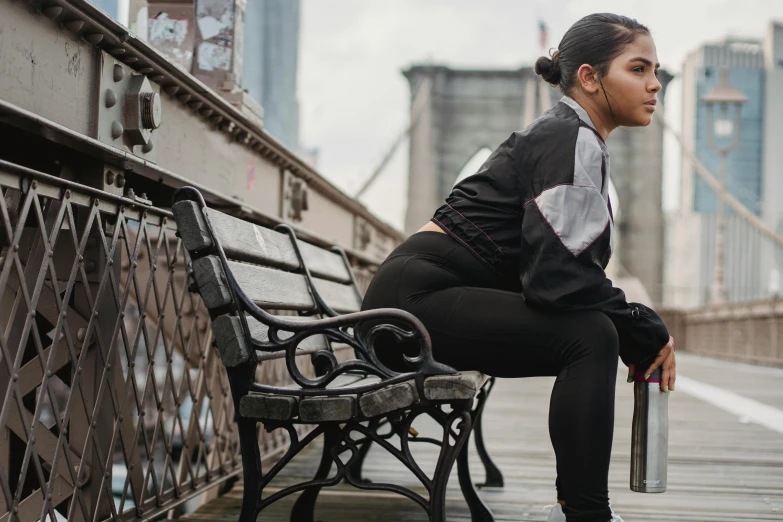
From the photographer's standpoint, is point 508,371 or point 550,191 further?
point 508,371

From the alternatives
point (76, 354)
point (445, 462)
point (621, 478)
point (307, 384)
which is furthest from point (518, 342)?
point (621, 478)

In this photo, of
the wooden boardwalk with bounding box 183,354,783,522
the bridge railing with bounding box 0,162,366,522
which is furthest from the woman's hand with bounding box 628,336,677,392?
the bridge railing with bounding box 0,162,366,522

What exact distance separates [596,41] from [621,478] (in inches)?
64.7

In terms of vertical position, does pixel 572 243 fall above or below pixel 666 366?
above

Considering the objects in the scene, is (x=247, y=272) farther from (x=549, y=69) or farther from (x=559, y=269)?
(x=549, y=69)

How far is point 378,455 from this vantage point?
3.61m

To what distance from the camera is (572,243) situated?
1.70 meters

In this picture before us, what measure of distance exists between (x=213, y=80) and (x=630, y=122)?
5.35ft

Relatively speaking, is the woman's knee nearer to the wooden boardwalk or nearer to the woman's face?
the woman's face

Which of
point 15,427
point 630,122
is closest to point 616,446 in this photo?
point 630,122

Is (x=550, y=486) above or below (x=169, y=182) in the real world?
below

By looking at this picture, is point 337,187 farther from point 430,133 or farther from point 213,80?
point 430,133

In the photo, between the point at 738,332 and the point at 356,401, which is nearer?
the point at 356,401

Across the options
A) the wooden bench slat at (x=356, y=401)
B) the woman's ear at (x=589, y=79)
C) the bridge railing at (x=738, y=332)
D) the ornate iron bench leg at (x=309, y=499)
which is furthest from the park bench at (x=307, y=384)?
the bridge railing at (x=738, y=332)
